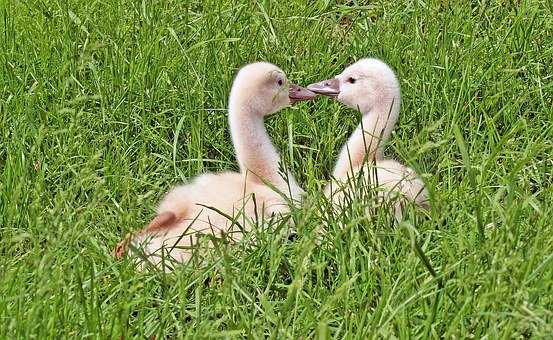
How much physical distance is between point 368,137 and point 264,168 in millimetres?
442

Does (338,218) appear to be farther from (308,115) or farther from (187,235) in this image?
(308,115)

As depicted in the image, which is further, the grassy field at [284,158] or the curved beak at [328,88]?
the curved beak at [328,88]

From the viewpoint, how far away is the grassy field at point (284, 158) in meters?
3.61

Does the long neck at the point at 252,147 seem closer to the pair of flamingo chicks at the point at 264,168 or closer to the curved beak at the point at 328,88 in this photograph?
the pair of flamingo chicks at the point at 264,168

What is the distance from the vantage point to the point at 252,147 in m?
5.05

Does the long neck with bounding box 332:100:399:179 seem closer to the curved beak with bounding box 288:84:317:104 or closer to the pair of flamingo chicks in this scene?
the pair of flamingo chicks

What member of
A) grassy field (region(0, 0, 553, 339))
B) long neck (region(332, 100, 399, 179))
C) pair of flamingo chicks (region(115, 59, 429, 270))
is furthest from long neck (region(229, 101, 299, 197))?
long neck (region(332, 100, 399, 179))

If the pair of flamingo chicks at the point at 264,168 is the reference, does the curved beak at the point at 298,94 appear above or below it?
above

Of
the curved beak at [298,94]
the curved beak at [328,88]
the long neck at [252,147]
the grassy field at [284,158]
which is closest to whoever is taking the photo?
the grassy field at [284,158]

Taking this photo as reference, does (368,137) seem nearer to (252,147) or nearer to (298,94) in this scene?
(298,94)

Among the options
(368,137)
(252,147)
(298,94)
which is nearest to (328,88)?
(298,94)

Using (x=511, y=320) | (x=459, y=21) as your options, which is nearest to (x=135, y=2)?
(x=459, y=21)

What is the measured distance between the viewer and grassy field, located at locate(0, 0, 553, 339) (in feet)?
11.8

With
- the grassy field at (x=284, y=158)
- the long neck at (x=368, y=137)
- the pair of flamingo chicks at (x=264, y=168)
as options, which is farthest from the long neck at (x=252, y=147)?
the long neck at (x=368, y=137)
